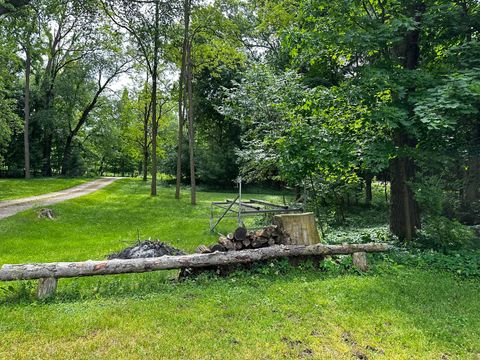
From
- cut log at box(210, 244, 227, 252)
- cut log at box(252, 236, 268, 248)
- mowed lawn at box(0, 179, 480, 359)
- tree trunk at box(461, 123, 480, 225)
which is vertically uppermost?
tree trunk at box(461, 123, 480, 225)

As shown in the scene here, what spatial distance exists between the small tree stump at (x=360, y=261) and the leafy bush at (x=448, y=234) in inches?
78.0

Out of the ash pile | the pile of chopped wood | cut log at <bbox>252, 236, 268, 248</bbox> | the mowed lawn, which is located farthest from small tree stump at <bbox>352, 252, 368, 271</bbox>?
the ash pile

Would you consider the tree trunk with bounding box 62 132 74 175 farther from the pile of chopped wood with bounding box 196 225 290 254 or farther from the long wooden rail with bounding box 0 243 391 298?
the pile of chopped wood with bounding box 196 225 290 254

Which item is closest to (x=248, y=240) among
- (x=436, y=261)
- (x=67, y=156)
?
(x=436, y=261)

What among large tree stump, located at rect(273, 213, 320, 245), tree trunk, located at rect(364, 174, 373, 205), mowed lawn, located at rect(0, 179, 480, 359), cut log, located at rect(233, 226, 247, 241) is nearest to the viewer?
mowed lawn, located at rect(0, 179, 480, 359)

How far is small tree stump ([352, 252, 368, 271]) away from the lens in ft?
17.8

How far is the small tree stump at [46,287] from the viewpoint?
4305 millimetres

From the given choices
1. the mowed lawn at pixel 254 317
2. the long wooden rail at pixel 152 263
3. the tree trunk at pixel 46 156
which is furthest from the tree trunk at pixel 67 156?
the long wooden rail at pixel 152 263

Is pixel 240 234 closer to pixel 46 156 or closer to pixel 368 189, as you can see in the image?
pixel 368 189

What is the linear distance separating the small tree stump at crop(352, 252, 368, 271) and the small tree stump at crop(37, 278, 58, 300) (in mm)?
4492

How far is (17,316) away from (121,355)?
5.36ft

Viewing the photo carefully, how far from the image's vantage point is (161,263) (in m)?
4.75

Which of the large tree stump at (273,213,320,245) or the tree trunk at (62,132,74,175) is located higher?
the tree trunk at (62,132,74,175)

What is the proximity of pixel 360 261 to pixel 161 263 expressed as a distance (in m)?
3.19
